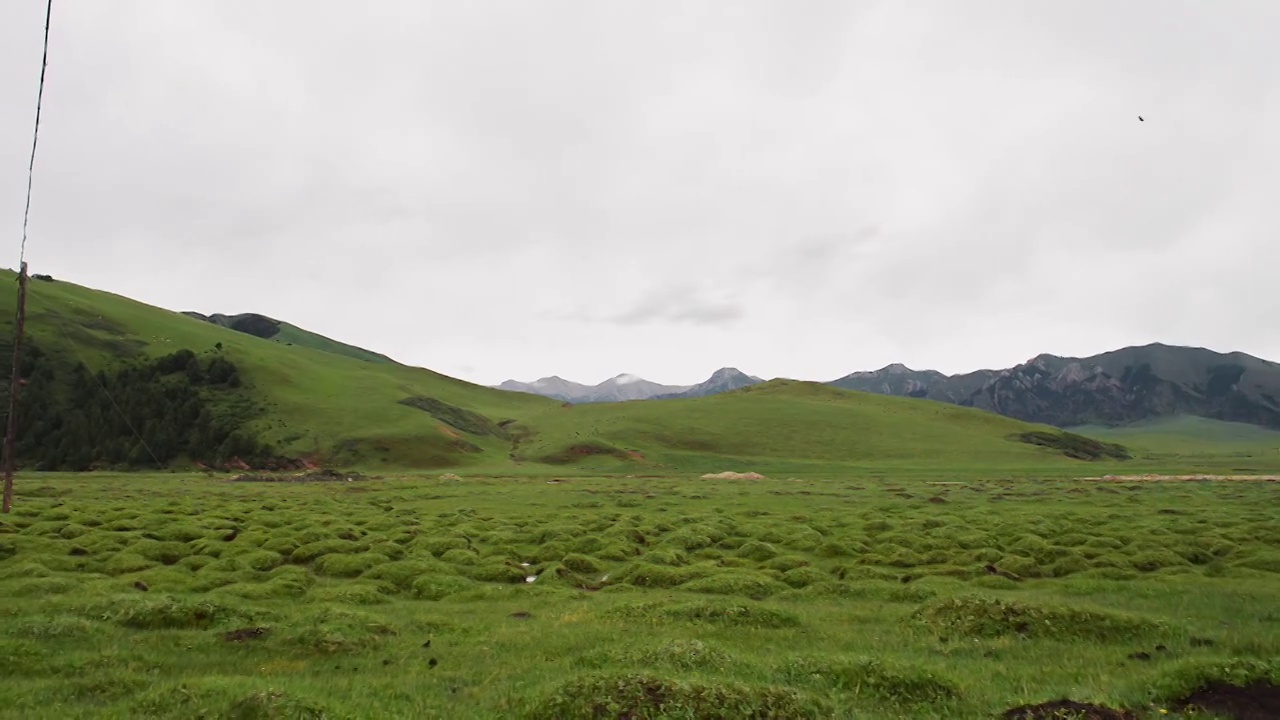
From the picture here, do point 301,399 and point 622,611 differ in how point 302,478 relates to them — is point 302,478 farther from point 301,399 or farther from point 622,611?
point 622,611

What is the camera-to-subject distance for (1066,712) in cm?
1076

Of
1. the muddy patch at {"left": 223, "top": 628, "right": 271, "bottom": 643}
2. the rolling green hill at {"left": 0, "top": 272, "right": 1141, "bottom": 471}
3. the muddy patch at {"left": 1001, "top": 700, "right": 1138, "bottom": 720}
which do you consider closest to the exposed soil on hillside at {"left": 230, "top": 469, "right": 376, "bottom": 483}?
the rolling green hill at {"left": 0, "top": 272, "right": 1141, "bottom": 471}

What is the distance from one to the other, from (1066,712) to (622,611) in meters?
12.5

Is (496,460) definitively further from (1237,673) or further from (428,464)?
(1237,673)

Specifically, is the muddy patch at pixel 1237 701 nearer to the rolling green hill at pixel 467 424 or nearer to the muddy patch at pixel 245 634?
the muddy patch at pixel 245 634

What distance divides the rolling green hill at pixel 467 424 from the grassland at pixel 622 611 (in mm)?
82795

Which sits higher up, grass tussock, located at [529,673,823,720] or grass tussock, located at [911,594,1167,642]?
grass tussock, located at [529,673,823,720]

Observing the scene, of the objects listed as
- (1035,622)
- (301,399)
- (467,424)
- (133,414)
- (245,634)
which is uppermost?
(301,399)

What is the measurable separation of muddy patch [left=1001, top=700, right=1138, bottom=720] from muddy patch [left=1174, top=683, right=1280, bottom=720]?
1574mm

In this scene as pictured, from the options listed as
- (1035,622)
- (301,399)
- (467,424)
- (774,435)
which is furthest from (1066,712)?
(301,399)

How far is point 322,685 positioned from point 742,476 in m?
89.9

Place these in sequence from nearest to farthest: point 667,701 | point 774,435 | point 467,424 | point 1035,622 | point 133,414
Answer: point 667,701
point 1035,622
point 133,414
point 774,435
point 467,424

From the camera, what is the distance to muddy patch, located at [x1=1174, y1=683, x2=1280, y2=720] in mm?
10969

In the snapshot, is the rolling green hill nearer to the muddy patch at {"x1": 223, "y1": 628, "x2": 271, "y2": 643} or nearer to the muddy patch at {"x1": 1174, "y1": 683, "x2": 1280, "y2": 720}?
the muddy patch at {"x1": 223, "y1": 628, "x2": 271, "y2": 643}
